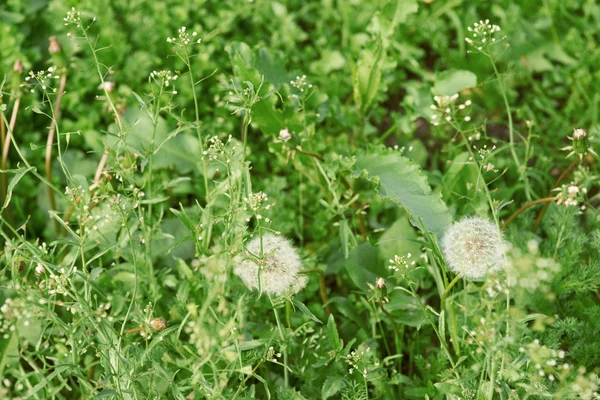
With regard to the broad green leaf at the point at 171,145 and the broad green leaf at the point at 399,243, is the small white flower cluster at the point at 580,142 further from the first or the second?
the broad green leaf at the point at 171,145

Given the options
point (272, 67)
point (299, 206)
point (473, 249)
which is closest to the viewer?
point (473, 249)

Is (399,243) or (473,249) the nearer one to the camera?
(473,249)

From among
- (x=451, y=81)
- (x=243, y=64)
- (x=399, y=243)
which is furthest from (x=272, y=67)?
(x=399, y=243)

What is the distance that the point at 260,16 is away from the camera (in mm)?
3369

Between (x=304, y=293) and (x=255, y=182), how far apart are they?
2.07 ft

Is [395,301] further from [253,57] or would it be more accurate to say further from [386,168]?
[253,57]

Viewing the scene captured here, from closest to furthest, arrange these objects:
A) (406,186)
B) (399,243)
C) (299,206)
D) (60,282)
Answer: (60,282)
(406,186)
(399,243)
(299,206)

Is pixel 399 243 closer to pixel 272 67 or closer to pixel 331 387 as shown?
pixel 331 387

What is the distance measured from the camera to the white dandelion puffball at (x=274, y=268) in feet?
6.14

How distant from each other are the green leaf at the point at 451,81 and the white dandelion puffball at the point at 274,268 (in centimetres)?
114

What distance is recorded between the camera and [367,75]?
107 inches

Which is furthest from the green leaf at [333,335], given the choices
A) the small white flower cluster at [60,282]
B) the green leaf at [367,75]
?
the green leaf at [367,75]

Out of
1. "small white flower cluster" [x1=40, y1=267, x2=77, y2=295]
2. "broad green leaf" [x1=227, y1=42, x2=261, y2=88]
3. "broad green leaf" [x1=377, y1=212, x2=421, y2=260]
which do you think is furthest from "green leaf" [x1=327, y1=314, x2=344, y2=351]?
"broad green leaf" [x1=227, y1=42, x2=261, y2=88]

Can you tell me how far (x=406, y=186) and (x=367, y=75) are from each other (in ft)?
2.24
